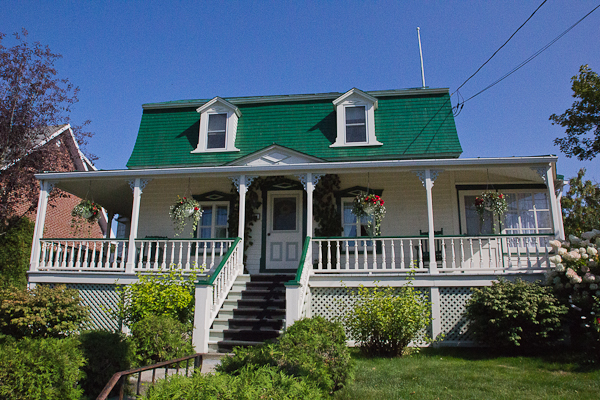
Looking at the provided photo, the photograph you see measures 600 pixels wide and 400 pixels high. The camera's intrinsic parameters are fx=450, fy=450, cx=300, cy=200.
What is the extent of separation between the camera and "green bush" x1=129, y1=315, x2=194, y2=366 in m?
6.49

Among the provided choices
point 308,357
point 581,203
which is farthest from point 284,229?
point 581,203

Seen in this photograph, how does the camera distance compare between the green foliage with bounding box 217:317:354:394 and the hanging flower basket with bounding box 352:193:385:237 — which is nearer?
the green foliage with bounding box 217:317:354:394

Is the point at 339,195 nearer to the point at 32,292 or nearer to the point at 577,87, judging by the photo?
the point at 32,292

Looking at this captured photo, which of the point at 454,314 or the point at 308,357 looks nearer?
the point at 308,357

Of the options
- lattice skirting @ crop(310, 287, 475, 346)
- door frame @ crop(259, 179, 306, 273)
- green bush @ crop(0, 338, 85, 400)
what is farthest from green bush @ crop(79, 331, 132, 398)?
door frame @ crop(259, 179, 306, 273)

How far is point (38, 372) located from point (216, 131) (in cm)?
922

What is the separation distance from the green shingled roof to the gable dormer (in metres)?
0.30

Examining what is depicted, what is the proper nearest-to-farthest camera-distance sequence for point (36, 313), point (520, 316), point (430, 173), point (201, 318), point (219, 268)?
point (36, 313)
point (520, 316)
point (201, 318)
point (219, 268)
point (430, 173)

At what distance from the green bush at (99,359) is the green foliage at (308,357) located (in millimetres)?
1914

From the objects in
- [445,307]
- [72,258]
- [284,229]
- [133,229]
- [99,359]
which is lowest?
[99,359]

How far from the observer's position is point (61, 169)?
1596cm

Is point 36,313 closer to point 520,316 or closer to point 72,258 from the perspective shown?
point 72,258

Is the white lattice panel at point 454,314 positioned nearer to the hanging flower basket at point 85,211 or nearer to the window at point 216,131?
the window at point 216,131

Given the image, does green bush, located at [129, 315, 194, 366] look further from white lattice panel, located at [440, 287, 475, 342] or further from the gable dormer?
the gable dormer
